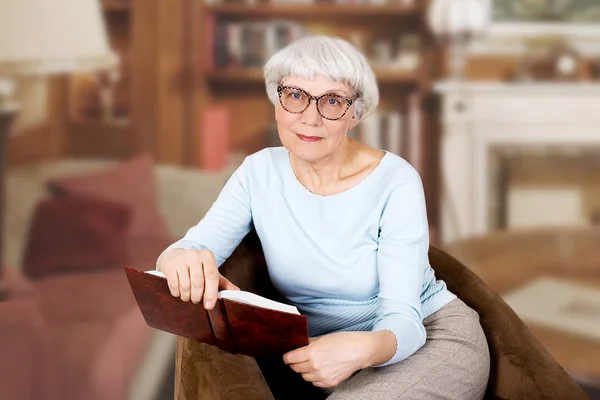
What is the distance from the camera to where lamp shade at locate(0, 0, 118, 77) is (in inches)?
73.2

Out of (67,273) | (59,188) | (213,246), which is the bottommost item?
(67,273)

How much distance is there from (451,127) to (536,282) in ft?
6.28

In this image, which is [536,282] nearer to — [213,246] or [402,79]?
[213,246]

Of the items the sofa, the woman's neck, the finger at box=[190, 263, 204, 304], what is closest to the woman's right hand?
the finger at box=[190, 263, 204, 304]

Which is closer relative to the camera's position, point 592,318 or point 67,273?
point 592,318

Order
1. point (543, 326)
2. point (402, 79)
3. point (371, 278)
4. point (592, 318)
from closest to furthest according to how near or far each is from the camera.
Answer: point (371, 278) → point (543, 326) → point (592, 318) → point (402, 79)

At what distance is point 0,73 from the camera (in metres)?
1.86

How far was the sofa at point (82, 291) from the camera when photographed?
2350 millimetres

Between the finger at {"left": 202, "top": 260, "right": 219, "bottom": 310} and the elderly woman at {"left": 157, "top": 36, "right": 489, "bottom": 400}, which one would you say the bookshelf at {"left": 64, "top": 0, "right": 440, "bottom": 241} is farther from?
the finger at {"left": 202, "top": 260, "right": 219, "bottom": 310}

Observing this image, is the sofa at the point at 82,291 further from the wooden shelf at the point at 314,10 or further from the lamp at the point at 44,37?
the wooden shelf at the point at 314,10

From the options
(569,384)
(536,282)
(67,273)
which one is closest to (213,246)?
(569,384)

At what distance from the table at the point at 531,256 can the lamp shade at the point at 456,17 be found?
153 centimetres

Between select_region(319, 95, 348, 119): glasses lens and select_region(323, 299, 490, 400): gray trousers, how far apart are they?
0.34 meters

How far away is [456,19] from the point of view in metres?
3.84
